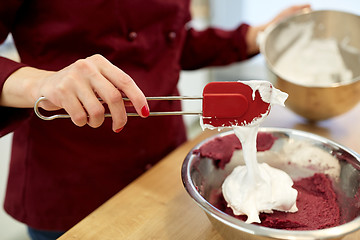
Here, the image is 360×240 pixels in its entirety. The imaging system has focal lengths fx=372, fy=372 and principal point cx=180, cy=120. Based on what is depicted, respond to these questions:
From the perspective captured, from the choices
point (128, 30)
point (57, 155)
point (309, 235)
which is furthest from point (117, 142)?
point (309, 235)

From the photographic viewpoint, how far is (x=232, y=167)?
27.1 inches

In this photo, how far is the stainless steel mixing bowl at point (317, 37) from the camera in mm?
830

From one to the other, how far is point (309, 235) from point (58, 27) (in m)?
0.57

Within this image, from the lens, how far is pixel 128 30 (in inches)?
31.0

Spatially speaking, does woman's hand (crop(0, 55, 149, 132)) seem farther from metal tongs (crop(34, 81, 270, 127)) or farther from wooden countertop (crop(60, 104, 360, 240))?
wooden countertop (crop(60, 104, 360, 240))

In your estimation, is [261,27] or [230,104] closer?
[230,104]

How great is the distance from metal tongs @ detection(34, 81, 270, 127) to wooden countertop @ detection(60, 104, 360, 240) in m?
0.19

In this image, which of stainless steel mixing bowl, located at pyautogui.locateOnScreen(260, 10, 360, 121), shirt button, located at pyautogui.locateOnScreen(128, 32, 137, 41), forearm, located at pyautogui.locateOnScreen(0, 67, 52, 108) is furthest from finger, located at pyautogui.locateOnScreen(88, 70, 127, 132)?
stainless steel mixing bowl, located at pyautogui.locateOnScreen(260, 10, 360, 121)

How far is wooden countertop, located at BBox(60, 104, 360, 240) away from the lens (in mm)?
618

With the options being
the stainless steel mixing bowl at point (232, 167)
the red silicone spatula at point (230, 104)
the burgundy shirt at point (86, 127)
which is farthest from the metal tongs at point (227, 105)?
the burgundy shirt at point (86, 127)

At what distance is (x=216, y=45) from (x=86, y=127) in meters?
0.46

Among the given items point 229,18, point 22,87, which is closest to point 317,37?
point 22,87

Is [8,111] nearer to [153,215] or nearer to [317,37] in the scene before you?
[153,215]

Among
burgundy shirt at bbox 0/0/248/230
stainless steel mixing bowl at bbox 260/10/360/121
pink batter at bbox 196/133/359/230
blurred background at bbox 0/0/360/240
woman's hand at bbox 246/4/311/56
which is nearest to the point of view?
pink batter at bbox 196/133/359/230
